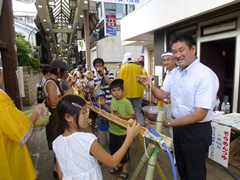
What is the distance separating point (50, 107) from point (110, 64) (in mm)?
12104

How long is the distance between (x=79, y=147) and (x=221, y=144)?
2442 mm

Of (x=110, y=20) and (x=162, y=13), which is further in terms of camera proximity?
(x=110, y=20)

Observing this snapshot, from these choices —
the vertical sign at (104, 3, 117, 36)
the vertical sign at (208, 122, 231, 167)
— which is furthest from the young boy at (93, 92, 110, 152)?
the vertical sign at (104, 3, 117, 36)

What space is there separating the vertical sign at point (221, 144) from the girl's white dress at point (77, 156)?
2.20 m

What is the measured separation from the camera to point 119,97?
2.78 m

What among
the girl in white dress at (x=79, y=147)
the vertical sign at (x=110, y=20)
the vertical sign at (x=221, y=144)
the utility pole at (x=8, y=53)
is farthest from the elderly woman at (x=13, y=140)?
the vertical sign at (x=110, y=20)

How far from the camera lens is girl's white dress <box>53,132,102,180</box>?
133 cm

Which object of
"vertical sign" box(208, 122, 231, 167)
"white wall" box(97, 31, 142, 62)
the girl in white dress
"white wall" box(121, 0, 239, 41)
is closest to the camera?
the girl in white dress

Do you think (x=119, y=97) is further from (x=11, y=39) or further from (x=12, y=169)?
(x=11, y=39)

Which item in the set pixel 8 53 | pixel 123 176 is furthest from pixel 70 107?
pixel 8 53

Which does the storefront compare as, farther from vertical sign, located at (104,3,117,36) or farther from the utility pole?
the utility pole

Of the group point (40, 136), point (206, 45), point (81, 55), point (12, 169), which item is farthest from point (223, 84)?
point (81, 55)

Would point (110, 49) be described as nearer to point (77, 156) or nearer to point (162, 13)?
point (162, 13)

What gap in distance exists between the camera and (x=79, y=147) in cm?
133
